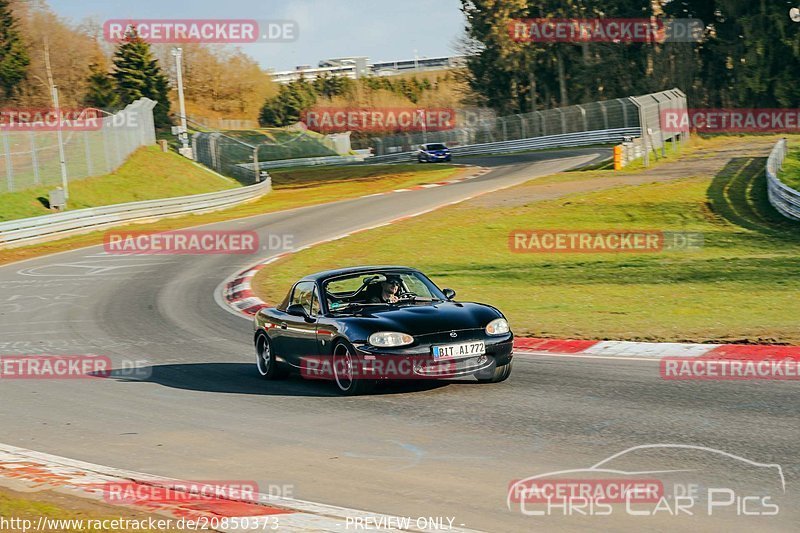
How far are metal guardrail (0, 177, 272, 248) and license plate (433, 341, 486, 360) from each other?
24.9 meters

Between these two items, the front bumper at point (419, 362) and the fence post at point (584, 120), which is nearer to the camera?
the front bumper at point (419, 362)

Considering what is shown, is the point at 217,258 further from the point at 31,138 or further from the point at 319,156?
the point at 319,156

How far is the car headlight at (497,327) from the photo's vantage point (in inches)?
414

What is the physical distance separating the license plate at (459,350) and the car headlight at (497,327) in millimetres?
232

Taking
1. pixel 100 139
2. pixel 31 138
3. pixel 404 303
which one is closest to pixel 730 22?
pixel 100 139

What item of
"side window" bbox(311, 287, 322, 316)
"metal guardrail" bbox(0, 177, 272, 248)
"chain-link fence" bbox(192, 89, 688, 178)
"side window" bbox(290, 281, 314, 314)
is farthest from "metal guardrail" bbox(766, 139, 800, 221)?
"metal guardrail" bbox(0, 177, 272, 248)

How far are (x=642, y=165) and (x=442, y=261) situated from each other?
2148 centimetres

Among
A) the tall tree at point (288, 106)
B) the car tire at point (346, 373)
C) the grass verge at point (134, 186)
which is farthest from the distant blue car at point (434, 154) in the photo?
the car tire at point (346, 373)

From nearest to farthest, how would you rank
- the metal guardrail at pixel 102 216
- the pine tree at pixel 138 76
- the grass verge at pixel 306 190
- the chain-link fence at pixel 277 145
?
1. the metal guardrail at pixel 102 216
2. the grass verge at pixel 306 190
3. the chain-link fence at pixel 277 145
4. the pine tree at pixel 138 76

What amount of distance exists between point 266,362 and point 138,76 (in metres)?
74.7

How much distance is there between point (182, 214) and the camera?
40.2 m

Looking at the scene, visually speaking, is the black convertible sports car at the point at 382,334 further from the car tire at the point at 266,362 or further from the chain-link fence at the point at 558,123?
the chain-link fence at the point at 558,123

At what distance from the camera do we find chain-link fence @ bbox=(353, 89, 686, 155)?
46.0 m

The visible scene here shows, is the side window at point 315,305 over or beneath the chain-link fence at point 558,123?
beneath
